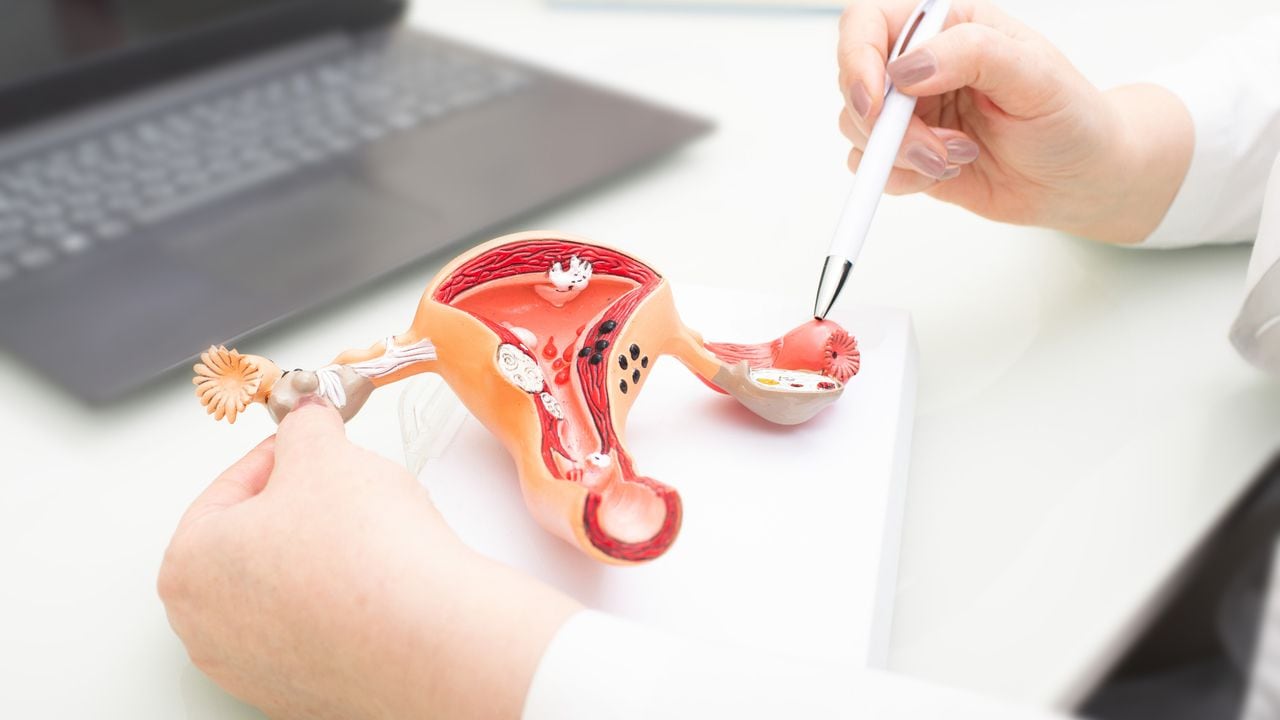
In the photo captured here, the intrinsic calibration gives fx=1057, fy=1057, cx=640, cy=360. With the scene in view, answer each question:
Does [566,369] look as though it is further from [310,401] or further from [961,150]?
[961,150]

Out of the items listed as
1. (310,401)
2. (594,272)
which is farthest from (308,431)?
(594,272)

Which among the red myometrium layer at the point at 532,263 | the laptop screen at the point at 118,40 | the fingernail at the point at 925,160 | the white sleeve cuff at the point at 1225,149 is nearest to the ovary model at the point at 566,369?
the red myometrium layer at the point at 532,263

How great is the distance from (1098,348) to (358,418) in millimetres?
354

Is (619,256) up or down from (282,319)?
up

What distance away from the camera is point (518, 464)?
0.38 m

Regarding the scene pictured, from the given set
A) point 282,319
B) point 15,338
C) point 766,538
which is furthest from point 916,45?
point 15,338

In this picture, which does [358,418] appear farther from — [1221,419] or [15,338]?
[1221,419]

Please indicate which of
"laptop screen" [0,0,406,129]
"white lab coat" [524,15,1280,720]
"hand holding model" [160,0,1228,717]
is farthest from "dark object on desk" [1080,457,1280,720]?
"laptop screen" [0,0,406,129]

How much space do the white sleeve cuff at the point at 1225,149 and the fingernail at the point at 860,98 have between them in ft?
0.58

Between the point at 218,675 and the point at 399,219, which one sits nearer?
the point at 218,675

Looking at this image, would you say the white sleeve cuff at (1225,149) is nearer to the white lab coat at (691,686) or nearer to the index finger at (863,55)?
the index finger at (863,55)

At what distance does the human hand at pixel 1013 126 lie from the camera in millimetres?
482

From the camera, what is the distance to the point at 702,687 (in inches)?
11.5

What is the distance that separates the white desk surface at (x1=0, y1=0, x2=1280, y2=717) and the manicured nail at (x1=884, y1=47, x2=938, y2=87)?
0.40 ft
